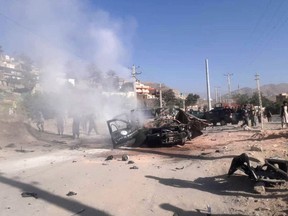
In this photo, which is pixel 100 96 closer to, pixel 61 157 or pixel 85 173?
pixel 61 157

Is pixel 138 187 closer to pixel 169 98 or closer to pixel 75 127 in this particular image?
pixel 75 127

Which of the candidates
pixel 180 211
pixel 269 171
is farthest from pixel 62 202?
pixel 269 171

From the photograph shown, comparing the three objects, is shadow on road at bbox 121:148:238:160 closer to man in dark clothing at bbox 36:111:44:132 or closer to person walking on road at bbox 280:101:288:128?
person walking on road at bbox 280:101:288:128

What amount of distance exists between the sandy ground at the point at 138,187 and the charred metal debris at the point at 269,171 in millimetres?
195

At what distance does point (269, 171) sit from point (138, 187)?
2.94 metres

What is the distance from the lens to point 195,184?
8.88 m

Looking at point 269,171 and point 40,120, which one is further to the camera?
point 40,120

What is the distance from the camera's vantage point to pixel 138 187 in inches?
339

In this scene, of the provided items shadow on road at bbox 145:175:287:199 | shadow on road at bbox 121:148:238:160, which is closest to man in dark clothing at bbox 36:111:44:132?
shadow on road at bbox 121:148:238:160

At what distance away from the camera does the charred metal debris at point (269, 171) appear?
797 cm

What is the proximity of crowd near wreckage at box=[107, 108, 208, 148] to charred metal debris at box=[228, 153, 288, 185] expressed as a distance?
785 cm

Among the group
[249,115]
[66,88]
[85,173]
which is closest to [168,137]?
[85,173]

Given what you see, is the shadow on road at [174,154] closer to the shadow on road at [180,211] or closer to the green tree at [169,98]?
the shadow on road at [180,211]

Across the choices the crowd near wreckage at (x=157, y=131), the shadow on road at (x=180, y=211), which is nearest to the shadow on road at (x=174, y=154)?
the crowd near wreckage at (x=157, y=131)
